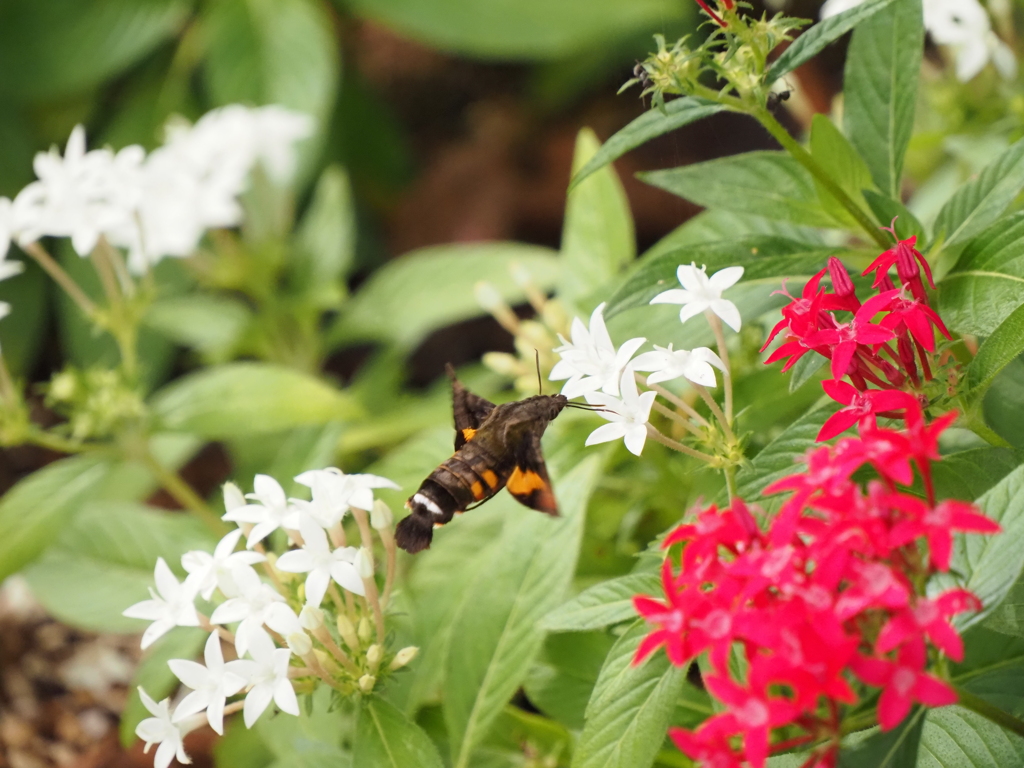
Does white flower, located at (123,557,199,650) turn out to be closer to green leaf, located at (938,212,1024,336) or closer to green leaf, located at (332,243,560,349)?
green leaf, located at (938,212,1024,336)

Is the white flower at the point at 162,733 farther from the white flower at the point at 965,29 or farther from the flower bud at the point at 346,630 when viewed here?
the white flower at the point at 965,29

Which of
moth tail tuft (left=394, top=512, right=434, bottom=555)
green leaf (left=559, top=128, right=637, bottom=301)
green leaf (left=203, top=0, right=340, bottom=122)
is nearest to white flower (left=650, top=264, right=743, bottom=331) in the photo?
moth tail tuft (left=394, top=512, right=434, bottom=555)

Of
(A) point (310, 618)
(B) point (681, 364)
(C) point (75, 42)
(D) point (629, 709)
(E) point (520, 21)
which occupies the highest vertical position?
(C) point (75, 42)

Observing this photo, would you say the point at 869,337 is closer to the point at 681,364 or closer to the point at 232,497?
the point at 681,364

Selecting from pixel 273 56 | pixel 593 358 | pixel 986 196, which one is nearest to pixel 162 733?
pixel 593 358

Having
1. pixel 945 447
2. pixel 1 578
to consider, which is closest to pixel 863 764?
pixel 945 447

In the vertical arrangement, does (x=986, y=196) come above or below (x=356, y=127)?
below

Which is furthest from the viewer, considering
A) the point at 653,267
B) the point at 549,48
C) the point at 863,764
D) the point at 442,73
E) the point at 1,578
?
the point at 442,73

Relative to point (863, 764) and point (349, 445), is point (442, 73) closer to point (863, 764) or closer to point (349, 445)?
point (349, 445)

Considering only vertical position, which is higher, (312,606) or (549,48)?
(549,48)
